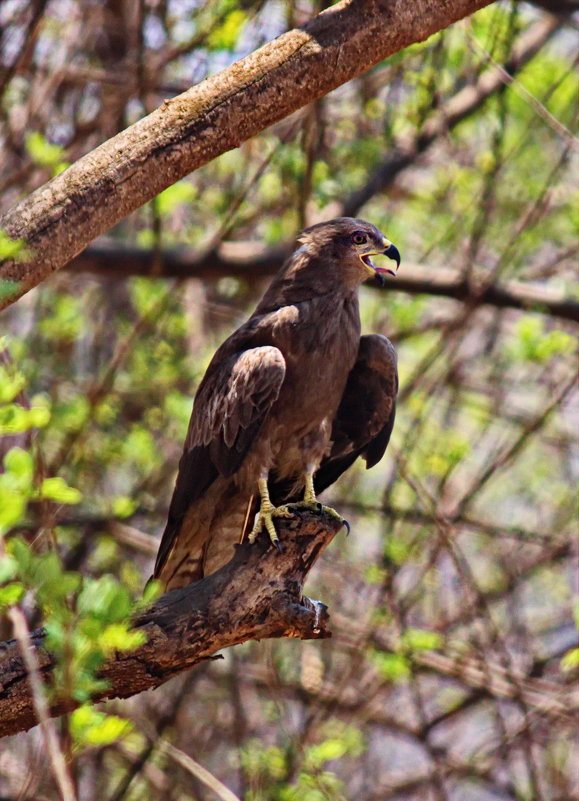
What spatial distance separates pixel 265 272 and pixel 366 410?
78.2 inches

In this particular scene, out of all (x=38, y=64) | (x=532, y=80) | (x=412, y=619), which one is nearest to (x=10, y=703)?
(x=412, y=619)

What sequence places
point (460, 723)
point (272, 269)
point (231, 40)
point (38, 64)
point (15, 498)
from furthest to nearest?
point (460, 723)
point (38, 64)
point (272, 269)
point (231, 40)
point (15, 498)

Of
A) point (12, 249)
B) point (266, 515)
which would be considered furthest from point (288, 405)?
point (12, 249)

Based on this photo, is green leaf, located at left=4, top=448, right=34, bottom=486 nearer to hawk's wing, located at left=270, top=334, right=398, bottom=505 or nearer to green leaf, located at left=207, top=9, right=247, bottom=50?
hawk's wing, located at left=270, top=334, right=398, bottom=505

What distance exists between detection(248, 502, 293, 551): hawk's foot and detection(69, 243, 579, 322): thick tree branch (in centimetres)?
259

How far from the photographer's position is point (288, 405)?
4.71 metres

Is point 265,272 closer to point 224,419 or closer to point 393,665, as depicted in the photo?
point 224,419

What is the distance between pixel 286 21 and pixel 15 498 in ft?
14.5

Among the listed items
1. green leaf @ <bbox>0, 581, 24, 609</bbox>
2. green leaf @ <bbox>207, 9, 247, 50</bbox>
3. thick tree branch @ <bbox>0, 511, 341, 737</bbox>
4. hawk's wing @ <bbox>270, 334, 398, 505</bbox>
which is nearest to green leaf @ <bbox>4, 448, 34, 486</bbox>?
green leaf @ <bbox>0, 581, 24, 609</bbox>

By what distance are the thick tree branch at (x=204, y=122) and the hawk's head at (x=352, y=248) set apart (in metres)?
1.46

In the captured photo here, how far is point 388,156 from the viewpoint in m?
7.56

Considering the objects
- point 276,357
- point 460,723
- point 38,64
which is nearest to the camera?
point 276,357

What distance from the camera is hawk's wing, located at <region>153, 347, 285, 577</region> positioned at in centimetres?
452

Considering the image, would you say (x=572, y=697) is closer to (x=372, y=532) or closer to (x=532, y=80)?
(x=372, y=532)
